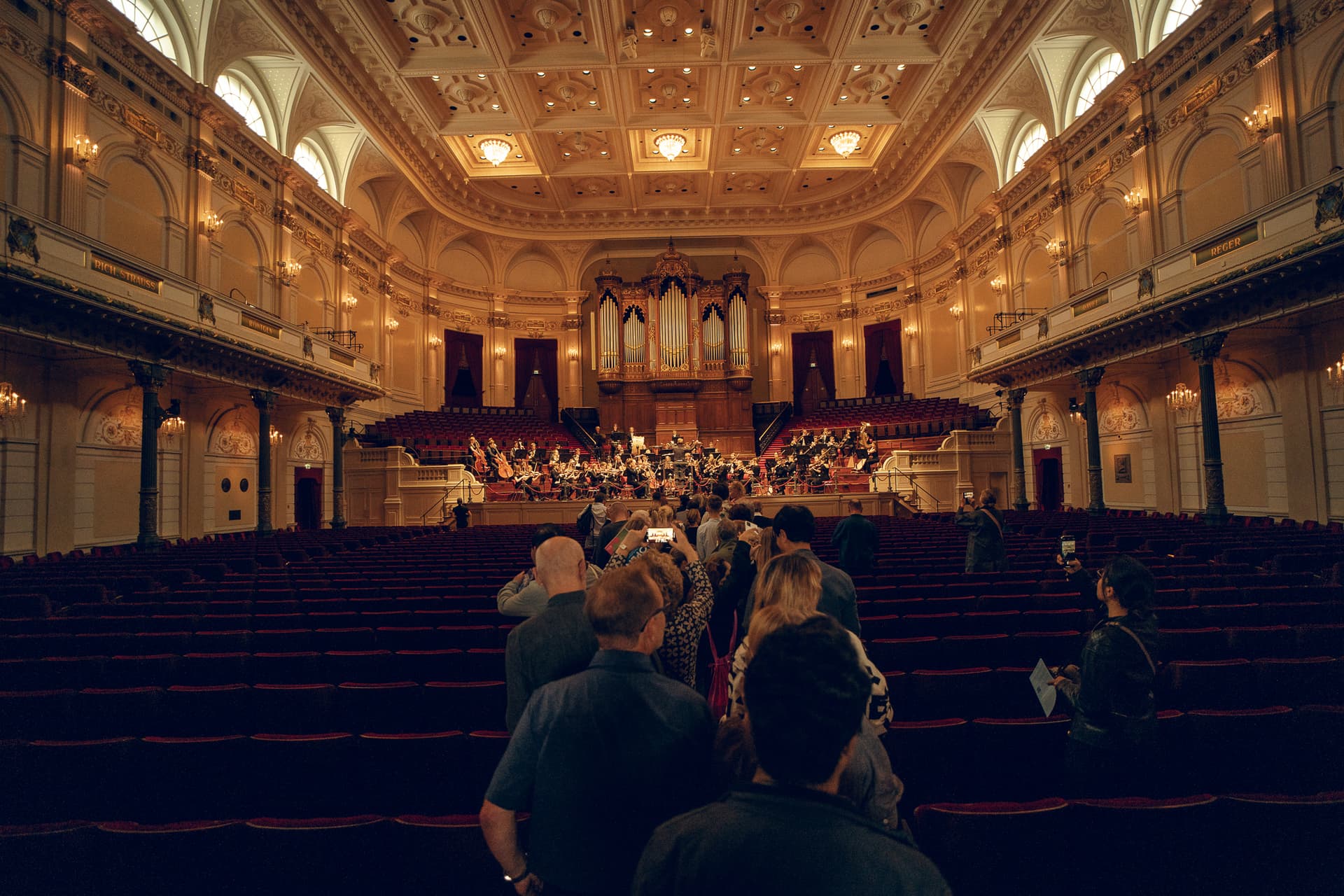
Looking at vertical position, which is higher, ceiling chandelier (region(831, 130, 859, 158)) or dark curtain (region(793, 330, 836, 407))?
ceiling chandelier (region(831, 130, 859, 158))

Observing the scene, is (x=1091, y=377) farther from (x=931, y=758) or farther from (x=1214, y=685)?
(x=931, y=758)

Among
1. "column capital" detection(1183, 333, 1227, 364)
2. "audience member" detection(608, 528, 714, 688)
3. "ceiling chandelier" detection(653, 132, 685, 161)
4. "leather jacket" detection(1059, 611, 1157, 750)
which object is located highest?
"ceiling chandelier" detection(653, 132, 685, 161)

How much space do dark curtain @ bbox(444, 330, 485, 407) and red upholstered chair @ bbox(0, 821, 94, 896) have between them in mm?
23547

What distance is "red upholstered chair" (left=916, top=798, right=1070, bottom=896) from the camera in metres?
1.54

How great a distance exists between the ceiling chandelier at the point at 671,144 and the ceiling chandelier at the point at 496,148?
187 inches

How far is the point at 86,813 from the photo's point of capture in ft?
7.59

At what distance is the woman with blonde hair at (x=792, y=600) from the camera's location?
1.93m

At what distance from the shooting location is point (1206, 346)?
10.6 m

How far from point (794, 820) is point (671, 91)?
19619 mm

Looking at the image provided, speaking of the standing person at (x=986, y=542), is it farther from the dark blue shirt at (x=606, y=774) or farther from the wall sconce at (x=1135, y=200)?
the wall sconce at (x=1135, y=200)

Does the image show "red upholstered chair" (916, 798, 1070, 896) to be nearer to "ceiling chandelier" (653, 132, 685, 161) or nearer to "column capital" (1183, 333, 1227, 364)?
"column capital" (1183, 333, 1227, 364)

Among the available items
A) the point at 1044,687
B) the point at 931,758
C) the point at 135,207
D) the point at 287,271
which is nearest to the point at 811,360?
the point at 287,271

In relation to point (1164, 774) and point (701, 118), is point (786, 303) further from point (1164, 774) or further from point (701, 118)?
point (1164, 774)

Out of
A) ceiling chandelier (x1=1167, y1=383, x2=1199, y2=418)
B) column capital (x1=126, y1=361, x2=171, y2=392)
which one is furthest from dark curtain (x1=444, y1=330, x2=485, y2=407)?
ceiling chandelier (x1=1167, y1=383, x2=1199, y2=418)
